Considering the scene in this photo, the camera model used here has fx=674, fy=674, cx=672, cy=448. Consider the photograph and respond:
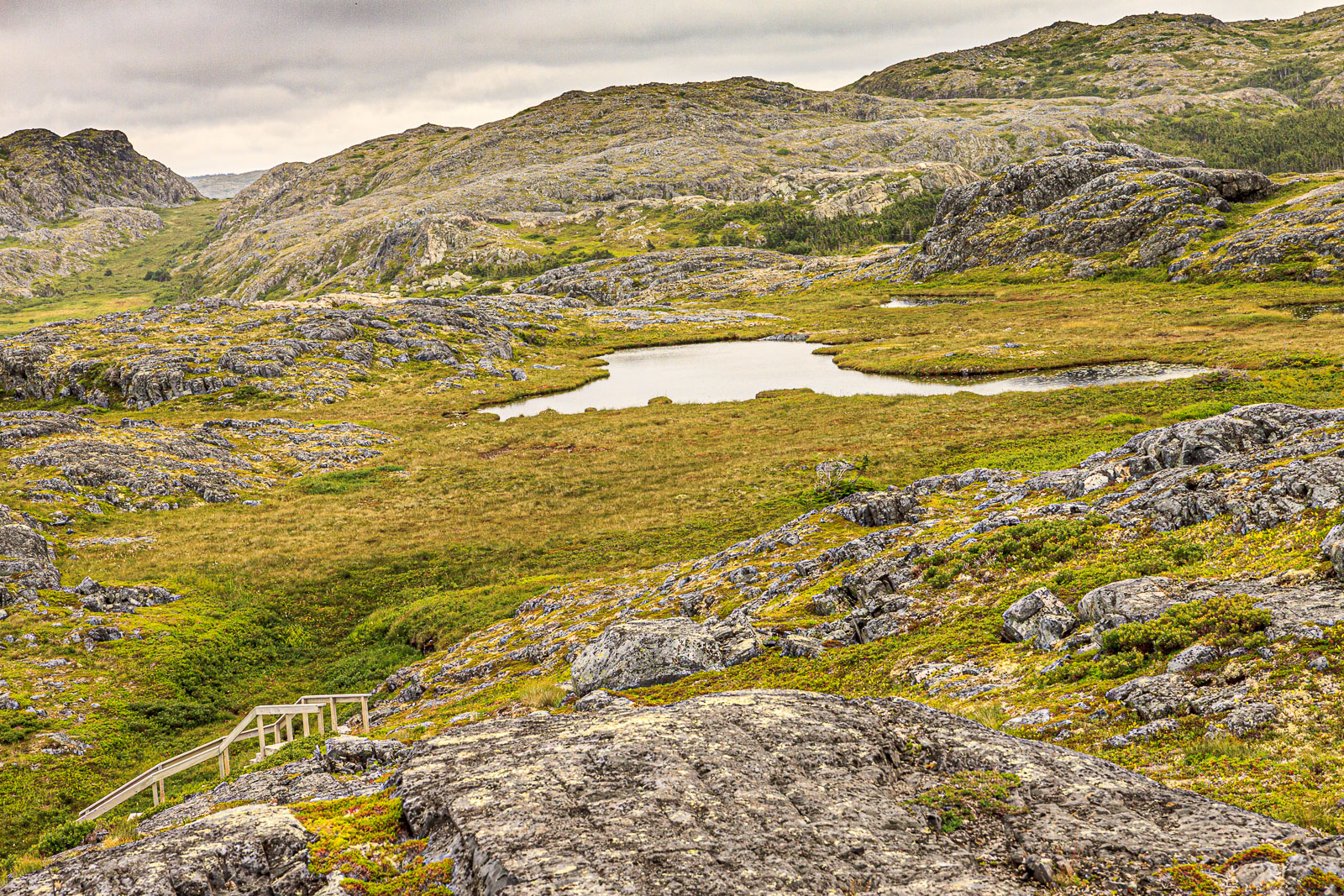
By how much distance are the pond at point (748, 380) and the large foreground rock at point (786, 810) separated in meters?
72.6

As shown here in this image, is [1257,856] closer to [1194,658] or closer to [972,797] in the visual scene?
[972,797]

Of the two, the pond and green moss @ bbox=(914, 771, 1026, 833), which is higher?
the pond

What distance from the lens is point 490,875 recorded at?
27.1 feet

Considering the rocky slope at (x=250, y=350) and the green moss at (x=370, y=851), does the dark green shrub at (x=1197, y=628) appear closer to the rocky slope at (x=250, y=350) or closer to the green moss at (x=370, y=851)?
the green moss at (x=370, y=851)

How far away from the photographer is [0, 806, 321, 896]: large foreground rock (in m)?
8.81

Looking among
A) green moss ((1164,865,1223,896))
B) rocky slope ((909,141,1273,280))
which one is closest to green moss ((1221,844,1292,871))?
green moss ((1164,865,1223,896))

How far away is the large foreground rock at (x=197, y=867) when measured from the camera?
881cm

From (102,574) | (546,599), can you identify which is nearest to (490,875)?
(546,599)

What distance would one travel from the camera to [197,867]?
29.7 feet

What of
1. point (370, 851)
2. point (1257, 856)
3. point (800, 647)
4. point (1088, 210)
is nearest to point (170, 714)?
point (370, 851)

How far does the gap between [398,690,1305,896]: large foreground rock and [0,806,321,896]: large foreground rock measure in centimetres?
168

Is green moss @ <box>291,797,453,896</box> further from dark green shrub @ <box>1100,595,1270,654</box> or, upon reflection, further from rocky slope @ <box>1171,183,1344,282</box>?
rocky slope @ <box>1171,183,1344,282</box>

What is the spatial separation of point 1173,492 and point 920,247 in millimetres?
195465

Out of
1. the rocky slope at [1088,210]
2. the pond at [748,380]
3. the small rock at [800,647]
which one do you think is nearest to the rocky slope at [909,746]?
the small rock at [800,647]
